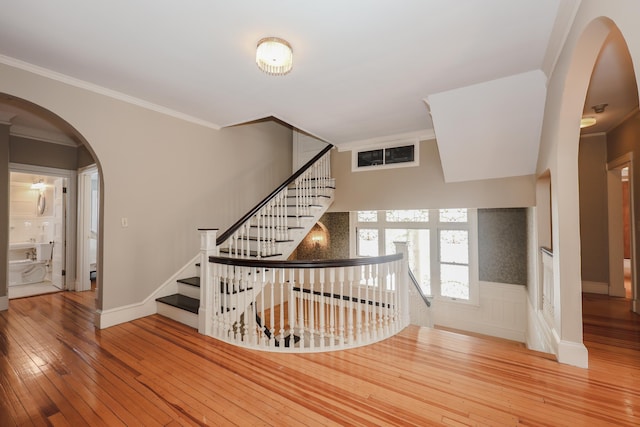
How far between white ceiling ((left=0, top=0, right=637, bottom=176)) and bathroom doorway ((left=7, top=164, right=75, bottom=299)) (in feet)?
9.69

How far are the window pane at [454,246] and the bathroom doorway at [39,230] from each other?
7.00 m

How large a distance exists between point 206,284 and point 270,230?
149cm

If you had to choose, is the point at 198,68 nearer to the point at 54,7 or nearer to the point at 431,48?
the point at 54,7

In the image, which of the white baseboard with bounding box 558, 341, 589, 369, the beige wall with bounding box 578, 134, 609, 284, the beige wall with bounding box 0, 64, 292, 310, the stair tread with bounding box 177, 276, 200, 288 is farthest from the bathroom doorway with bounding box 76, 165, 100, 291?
the beige wall with bounding box 578, 134, 609, 284

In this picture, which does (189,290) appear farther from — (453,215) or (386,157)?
(453,215)

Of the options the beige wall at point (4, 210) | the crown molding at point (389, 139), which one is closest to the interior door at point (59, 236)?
the beige wall at point (4, 210)

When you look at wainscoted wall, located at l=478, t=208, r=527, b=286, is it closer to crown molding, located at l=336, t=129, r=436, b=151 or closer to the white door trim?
the white door trim

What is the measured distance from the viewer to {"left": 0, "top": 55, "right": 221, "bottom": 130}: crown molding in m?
2.78

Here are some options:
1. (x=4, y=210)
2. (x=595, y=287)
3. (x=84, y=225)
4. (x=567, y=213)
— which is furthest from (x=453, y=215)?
(x=4, y=210)

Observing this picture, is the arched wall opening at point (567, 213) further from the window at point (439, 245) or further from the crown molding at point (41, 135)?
the crown molding at point (41, 135)

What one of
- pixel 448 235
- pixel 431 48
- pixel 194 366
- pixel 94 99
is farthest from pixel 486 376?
pixel 94 99

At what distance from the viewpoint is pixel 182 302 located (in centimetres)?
368

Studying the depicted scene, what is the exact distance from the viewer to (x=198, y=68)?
9.55ft

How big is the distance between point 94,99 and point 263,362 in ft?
11.6
